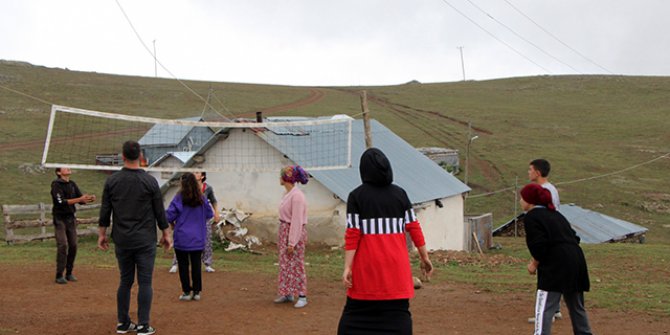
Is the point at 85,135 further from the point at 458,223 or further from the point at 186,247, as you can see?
the point at 186,247

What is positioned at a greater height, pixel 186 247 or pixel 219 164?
pixel 219 164

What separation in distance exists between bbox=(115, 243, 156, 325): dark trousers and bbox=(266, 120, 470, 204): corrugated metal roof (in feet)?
37.6

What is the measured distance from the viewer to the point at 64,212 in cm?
1086

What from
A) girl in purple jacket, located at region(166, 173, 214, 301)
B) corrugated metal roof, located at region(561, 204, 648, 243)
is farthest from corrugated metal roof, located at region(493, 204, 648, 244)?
girl in purple jacket, located at region(166, 173, 214, 301)

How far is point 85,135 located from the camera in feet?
158

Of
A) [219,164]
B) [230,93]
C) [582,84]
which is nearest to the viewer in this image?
[219,164]

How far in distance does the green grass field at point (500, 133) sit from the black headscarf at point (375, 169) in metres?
5.78

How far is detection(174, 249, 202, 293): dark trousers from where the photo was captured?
381 inches

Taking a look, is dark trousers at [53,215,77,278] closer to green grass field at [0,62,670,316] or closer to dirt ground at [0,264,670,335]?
dirt ground at [0,264,670,335]

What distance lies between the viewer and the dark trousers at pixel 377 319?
18.8 feet

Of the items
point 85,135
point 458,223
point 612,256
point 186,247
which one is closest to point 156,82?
point 85,135

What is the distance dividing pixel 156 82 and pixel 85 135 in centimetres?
4182

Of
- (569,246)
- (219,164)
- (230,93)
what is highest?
(230,93)

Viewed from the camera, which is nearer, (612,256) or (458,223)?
(612,256)
